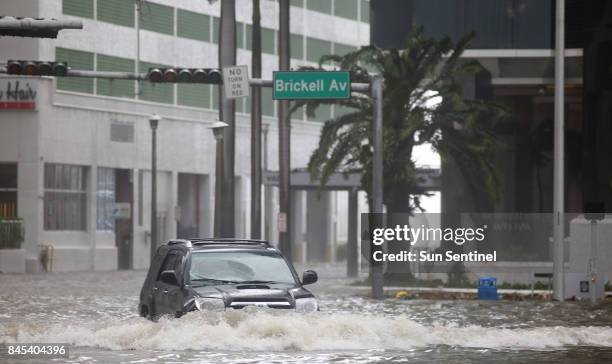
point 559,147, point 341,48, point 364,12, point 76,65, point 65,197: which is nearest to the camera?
point 559,147

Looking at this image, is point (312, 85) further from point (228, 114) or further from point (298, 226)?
point (298, 226)

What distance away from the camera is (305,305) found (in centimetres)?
2202

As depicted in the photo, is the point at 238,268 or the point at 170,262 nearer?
the point at 238,268

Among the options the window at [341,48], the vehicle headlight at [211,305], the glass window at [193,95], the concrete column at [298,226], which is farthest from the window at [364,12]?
the vehicle headlight at [211,305]

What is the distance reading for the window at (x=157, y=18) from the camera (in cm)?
7775

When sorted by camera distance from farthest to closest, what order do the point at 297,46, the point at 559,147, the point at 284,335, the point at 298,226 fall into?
the point at 298,226 → the point at 297,46 → the point at 559,147 → the point at 284,335

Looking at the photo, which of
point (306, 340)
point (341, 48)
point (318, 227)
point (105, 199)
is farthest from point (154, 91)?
point (306, 340)

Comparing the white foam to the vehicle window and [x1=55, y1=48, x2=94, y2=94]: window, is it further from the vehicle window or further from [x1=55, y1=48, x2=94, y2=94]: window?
[x1=55, y1=48, x2=94, y2=94]: window

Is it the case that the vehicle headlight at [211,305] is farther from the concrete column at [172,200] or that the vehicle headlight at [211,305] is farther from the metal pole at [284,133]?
the concrete column at [172,200]

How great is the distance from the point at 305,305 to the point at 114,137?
54.9 m

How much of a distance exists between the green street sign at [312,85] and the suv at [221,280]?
60.8ft

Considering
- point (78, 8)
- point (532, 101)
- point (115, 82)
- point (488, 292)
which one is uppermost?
point (78, 8)

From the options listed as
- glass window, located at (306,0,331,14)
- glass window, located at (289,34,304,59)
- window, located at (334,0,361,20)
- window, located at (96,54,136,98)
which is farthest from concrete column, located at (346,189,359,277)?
window, located at (334,0,361,20)

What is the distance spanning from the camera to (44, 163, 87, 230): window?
72.2 meters
